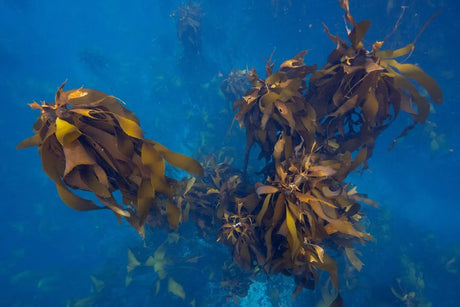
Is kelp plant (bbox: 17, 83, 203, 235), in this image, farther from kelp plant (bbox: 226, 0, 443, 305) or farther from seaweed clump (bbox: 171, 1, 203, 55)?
seaweed clump (bbox: 171, 1, 203, 55)

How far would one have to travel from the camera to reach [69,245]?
8109mm

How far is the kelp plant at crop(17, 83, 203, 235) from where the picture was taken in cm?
133

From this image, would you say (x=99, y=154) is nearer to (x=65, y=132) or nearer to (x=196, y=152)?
(x=65, y=132)

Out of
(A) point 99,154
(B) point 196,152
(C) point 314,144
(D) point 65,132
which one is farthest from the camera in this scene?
(B) point 196,152

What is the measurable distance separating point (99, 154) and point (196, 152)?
13.6ft

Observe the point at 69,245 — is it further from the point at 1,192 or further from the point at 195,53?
the point at 195,53

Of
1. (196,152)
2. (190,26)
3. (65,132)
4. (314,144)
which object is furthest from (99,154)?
(190,26)

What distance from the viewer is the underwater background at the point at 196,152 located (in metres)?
4.19

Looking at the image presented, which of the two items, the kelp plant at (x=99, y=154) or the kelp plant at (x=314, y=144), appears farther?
the kelp plant at (x=314, y=144)

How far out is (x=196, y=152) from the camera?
5.60m

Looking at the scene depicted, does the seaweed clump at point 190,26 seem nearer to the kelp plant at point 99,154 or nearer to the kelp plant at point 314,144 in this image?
the kelp plant at point 314,144

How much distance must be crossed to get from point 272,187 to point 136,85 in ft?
32.8

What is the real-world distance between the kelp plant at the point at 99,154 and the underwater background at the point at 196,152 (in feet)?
6.30

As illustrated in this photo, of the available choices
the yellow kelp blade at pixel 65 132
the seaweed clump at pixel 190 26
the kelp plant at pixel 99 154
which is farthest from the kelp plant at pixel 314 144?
the seaweed clump at pixel 190 26
